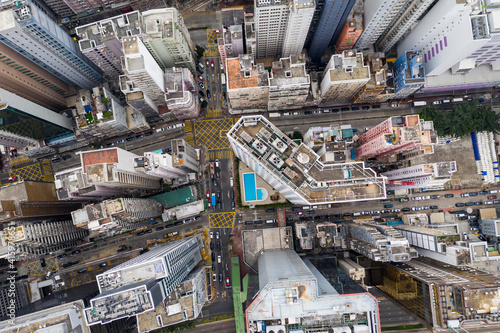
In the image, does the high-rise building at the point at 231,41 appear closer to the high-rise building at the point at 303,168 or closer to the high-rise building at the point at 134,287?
the high-rise building at the point at 303,168

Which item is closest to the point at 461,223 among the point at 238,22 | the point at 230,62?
the point at 230,62

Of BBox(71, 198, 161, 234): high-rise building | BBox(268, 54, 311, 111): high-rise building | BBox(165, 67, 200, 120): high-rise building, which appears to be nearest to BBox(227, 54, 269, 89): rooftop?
BBox(268, 54, 311, 111): high-rise building

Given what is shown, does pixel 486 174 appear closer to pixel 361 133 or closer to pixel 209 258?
pixel 361 133

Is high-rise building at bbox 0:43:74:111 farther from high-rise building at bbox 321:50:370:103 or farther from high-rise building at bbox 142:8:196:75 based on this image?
high-rise building at bbox 321:50:370:103

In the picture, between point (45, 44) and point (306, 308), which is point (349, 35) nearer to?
point (306, 308)

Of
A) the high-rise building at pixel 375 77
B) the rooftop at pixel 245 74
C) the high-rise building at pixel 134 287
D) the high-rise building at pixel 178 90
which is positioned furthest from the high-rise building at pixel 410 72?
the high-rise building at pixel 134 287

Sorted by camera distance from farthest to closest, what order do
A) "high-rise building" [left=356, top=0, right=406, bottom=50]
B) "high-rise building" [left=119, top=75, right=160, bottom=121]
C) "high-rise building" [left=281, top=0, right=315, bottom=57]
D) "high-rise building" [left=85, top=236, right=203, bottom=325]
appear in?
1. "high-rise building" [left=119, top=75, right=160, bottom=121]
2. "high-rise building" [left=356, top=0, right=406, bottom=50]
3. "high-rise building" [left=281, top=0, right=315, bottom=57]
4. "high-rise building" [left=85, top=236, right=203, bottom=325]

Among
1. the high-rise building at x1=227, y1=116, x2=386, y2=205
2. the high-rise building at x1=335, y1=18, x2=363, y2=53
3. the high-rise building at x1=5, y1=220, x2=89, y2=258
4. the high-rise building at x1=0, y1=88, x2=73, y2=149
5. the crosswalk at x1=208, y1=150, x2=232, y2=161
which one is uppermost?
the high-rise building at x1=335, y1=18, x2=363, y2=53
